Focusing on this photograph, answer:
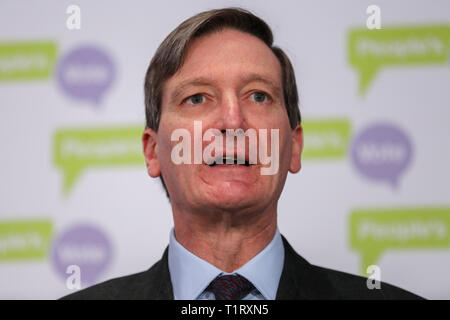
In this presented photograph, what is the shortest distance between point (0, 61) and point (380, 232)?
5.14ft

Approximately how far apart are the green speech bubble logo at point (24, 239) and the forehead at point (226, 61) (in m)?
0.83

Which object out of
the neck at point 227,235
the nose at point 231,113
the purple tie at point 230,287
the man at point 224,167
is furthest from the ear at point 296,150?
the purple tie at point 230,287

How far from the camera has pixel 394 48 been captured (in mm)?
2166

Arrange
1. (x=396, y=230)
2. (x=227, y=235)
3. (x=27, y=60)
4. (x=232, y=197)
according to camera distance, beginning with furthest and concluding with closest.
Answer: (x=27, y=60), (x=396, y=230), (x=227, y=235), (x=232, y=197)

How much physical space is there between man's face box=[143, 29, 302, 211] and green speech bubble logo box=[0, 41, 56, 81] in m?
0.74

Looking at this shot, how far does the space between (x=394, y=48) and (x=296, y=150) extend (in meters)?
0.67

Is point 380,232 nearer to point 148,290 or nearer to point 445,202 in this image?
point 445,202

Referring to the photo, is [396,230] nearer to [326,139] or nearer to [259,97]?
[326,139]

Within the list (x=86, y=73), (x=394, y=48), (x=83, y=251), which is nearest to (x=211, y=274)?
(x=83, y=251)

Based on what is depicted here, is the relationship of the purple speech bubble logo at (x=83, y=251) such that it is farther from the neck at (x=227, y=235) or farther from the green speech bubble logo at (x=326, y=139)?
the green speech bubble logo at (x=326, y=139)

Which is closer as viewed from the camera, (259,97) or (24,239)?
(259,97)

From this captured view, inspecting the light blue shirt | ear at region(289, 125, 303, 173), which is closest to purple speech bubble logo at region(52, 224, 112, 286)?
the light blue shirt

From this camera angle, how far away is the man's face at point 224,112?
1.55 metres

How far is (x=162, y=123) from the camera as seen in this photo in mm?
1680
